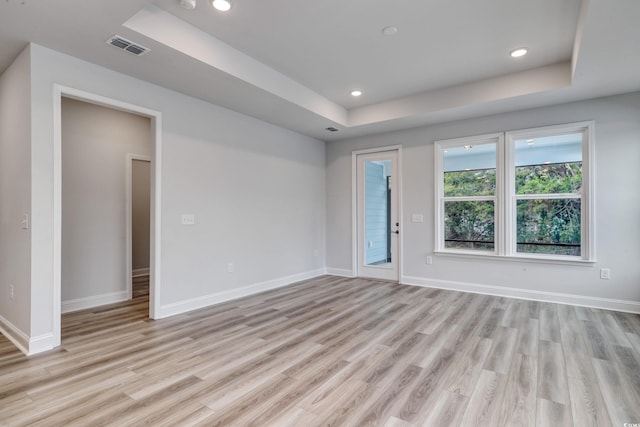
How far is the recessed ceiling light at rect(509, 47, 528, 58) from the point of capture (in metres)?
3.35

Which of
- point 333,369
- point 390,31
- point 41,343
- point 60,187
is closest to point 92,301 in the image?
point 41,343

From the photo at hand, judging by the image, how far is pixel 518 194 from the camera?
4559 mm

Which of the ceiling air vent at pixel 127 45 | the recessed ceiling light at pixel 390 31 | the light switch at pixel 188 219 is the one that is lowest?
the light switch at pixel 188 219

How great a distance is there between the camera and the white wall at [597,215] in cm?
384

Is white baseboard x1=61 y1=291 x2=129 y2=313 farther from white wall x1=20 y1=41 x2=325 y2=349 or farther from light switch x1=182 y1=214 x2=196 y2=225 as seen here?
light switch x1=182 y1=214 x2=196 y2=225

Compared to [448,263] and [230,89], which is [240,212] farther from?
[448,263]

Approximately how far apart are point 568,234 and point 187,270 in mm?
5038

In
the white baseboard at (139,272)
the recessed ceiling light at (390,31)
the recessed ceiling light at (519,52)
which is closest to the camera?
the recessed ceiling light at (390,31)

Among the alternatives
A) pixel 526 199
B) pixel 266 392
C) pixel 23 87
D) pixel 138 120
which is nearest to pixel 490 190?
pixel 526 199

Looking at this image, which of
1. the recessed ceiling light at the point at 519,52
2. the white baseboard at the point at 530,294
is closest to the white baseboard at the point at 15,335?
the white baseboard at the point at 530,294

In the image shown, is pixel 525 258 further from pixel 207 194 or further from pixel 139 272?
pixel 139 272

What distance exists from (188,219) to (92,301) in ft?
5.61

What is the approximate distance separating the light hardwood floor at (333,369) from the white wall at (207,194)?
59 centimetres

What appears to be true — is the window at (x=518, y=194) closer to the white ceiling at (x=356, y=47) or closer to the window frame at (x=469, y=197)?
the window frame at (x=469, y=197)
